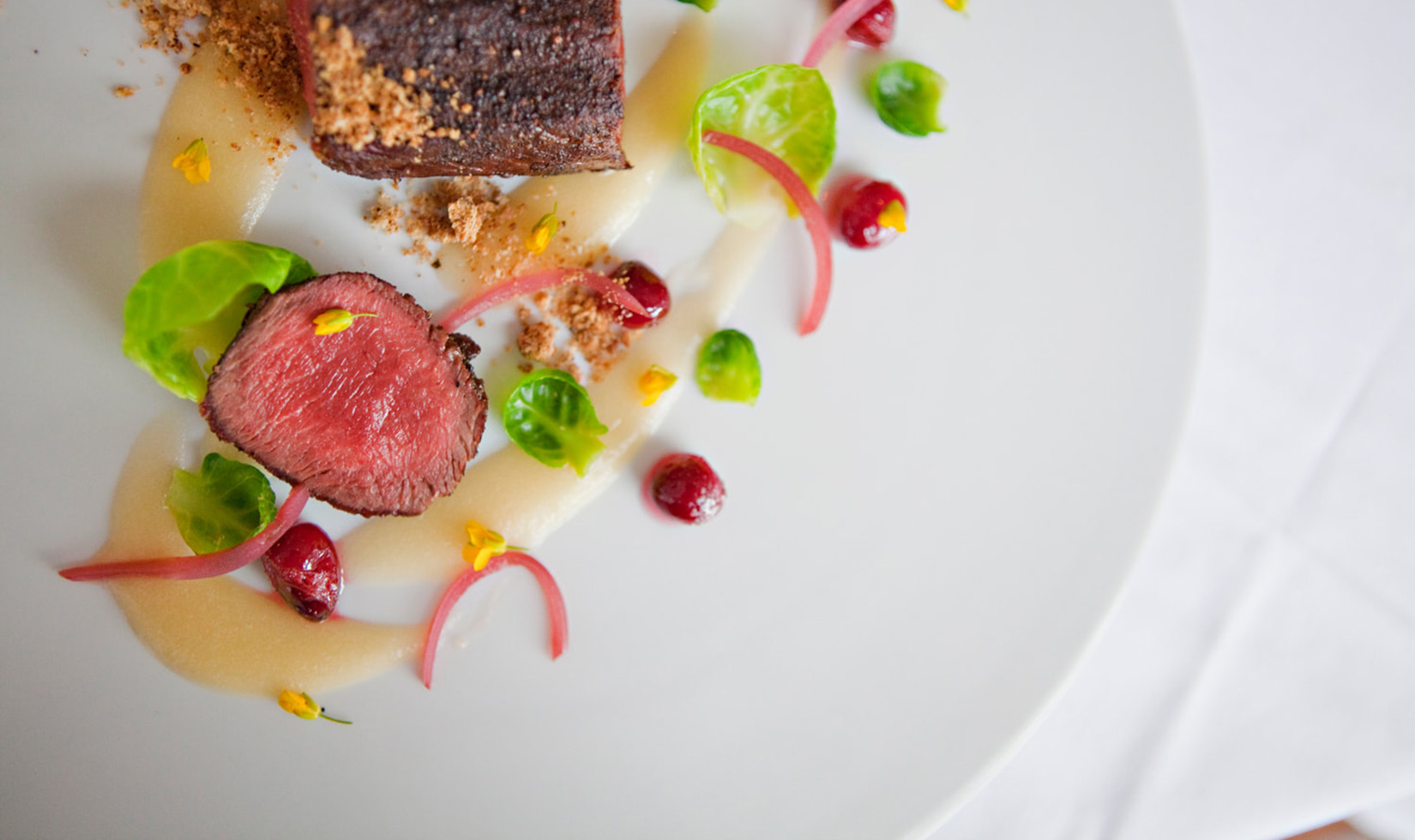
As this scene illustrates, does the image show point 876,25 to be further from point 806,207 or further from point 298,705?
point 298,705

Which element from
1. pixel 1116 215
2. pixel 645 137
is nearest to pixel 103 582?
pixel 645 137

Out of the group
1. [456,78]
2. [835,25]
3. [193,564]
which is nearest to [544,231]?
[456,78]

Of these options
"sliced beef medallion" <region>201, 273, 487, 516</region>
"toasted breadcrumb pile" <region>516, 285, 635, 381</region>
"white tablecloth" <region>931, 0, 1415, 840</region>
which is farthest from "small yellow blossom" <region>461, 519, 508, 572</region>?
"white tablecloth" <region>931, 0, 1415, 840</region>

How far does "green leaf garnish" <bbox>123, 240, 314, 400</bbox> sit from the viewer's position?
1.53 metres

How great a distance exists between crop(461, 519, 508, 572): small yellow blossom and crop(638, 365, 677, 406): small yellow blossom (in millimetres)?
492

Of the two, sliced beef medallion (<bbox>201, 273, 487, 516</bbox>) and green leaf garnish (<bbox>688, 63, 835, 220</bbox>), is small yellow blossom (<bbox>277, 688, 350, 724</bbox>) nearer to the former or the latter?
sliced beef medallion (<bbox>201, 273, 487, 516</bbox>)

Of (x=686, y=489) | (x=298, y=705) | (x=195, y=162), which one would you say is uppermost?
(x=195, y=162)

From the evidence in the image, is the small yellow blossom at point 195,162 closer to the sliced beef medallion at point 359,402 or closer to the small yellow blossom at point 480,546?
the sliced beef medallion at point 359,402

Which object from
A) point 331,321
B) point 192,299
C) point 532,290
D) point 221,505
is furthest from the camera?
point 532,290

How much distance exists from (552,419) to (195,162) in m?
0.96

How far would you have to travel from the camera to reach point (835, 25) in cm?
192

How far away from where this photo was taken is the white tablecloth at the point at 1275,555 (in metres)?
2.22

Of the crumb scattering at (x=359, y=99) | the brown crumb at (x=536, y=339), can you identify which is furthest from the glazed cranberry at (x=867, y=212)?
the crumb scattering at (x=359, y=99)

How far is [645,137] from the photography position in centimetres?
195
